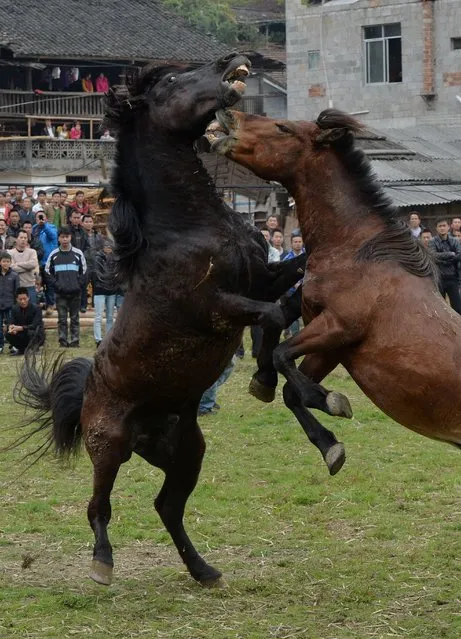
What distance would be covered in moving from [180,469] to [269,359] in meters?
0.95

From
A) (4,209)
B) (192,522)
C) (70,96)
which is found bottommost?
(192,522)

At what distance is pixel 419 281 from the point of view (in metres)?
5.61

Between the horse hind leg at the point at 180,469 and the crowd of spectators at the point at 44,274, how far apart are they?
830 cm

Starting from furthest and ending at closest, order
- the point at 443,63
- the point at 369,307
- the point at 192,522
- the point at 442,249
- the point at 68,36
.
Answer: the point at 68,36 → the point at 443,63 → the point at 442,249 → the point at 192,522 → the point at 369,307

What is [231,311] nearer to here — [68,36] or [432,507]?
[432,507]

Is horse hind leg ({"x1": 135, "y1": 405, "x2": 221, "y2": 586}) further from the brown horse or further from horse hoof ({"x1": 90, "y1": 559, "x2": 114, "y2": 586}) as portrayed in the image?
the brown horse

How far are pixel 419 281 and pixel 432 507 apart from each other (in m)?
2.58

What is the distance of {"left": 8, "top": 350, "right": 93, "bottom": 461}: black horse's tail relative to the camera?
6.68m

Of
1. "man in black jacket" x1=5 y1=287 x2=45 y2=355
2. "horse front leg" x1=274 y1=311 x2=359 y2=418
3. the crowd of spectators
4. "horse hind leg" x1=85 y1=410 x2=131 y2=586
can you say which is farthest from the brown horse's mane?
"man in black jacket" x1=5 y1=287 x2=45 y2=355

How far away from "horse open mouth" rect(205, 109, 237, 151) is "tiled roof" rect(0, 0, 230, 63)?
97.5 feet

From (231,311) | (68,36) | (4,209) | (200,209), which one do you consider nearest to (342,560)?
(231,311)

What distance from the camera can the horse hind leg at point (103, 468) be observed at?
20.2 ft

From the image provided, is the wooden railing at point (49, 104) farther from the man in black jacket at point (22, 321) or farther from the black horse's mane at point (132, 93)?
the black horse's mane at point (132, 93)

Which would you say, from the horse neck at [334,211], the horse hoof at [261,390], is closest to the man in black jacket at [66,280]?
the horse hoof at [261,390]
